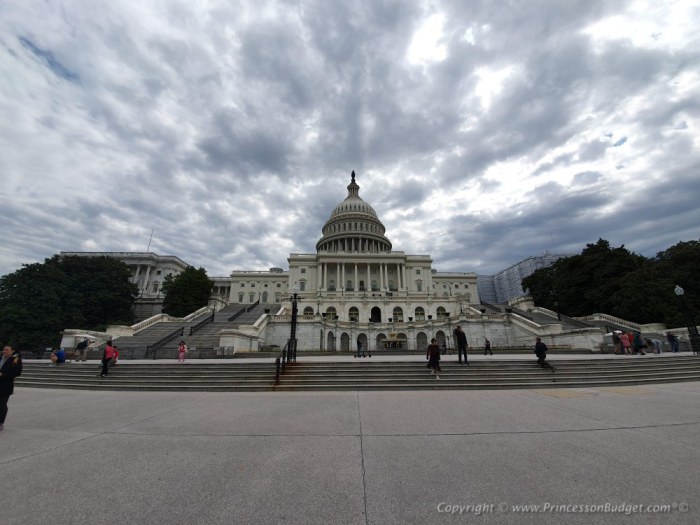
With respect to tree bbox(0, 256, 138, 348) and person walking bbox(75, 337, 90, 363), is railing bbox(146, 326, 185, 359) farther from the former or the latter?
tree bbox(0, 256, 138, 348)

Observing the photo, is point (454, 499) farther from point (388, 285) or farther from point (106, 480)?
point (388, 285)

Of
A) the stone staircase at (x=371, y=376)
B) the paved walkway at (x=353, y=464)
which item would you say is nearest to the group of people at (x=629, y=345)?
the stone staircase at (x=371, y=376)

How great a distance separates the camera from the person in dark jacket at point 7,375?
21.6ft

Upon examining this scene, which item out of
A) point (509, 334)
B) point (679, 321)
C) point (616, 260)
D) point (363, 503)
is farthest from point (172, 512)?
point (616, 260)

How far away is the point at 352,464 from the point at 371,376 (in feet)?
28.8

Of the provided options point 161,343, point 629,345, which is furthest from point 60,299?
point 629,345

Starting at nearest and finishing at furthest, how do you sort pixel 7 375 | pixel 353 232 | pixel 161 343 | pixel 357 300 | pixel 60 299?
1. pixel 7 375
2. pixel 161 343
3. pixel 60 299
4. pixel 357 300
5. pixel 353 232

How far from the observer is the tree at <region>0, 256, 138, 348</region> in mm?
40562

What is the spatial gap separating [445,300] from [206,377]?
2005 inches

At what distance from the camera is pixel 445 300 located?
190 ft

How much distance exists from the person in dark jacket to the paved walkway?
18.5 inches

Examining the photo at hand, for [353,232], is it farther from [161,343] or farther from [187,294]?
[161,343]

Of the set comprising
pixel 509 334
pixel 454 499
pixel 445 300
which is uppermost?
pixel 445 300

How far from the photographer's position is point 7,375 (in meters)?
6.72
